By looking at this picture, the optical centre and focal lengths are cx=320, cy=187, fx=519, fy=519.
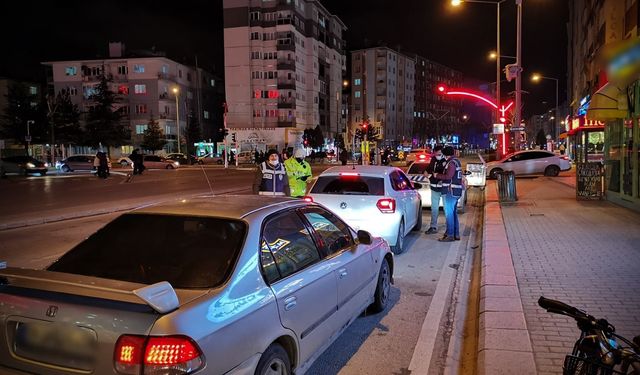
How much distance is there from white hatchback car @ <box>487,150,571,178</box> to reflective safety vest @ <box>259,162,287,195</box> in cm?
2056

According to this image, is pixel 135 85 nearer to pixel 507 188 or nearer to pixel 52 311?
pixel 507 188

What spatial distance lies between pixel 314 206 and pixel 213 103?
90888 millimetres

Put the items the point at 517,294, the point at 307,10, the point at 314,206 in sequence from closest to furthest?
the point at 314,206 < the point at 517,294 < the point at 307,10

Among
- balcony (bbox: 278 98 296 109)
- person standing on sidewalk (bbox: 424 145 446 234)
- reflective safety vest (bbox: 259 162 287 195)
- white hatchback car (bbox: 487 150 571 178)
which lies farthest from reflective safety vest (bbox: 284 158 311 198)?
balcony (bbox: 278 98 296 109)

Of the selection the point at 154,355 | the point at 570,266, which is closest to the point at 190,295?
the point at 154,355

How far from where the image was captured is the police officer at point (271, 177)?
1034 cm

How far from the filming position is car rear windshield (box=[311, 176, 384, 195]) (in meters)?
9.10

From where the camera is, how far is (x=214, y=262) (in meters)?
3.45

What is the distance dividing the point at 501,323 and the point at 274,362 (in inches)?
113

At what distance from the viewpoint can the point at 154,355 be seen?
2637 millimetres

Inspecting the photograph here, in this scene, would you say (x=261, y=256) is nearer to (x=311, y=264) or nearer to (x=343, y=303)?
(x=311, y=264)

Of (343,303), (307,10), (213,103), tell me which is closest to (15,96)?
(213,103)

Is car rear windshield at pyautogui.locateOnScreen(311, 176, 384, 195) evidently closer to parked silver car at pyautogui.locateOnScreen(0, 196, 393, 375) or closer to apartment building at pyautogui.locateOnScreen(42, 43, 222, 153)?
parked silver car at pyautogui.locateOnScreen(0, 196, 393, 375)

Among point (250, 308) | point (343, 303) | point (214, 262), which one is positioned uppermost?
point (214, 262)
